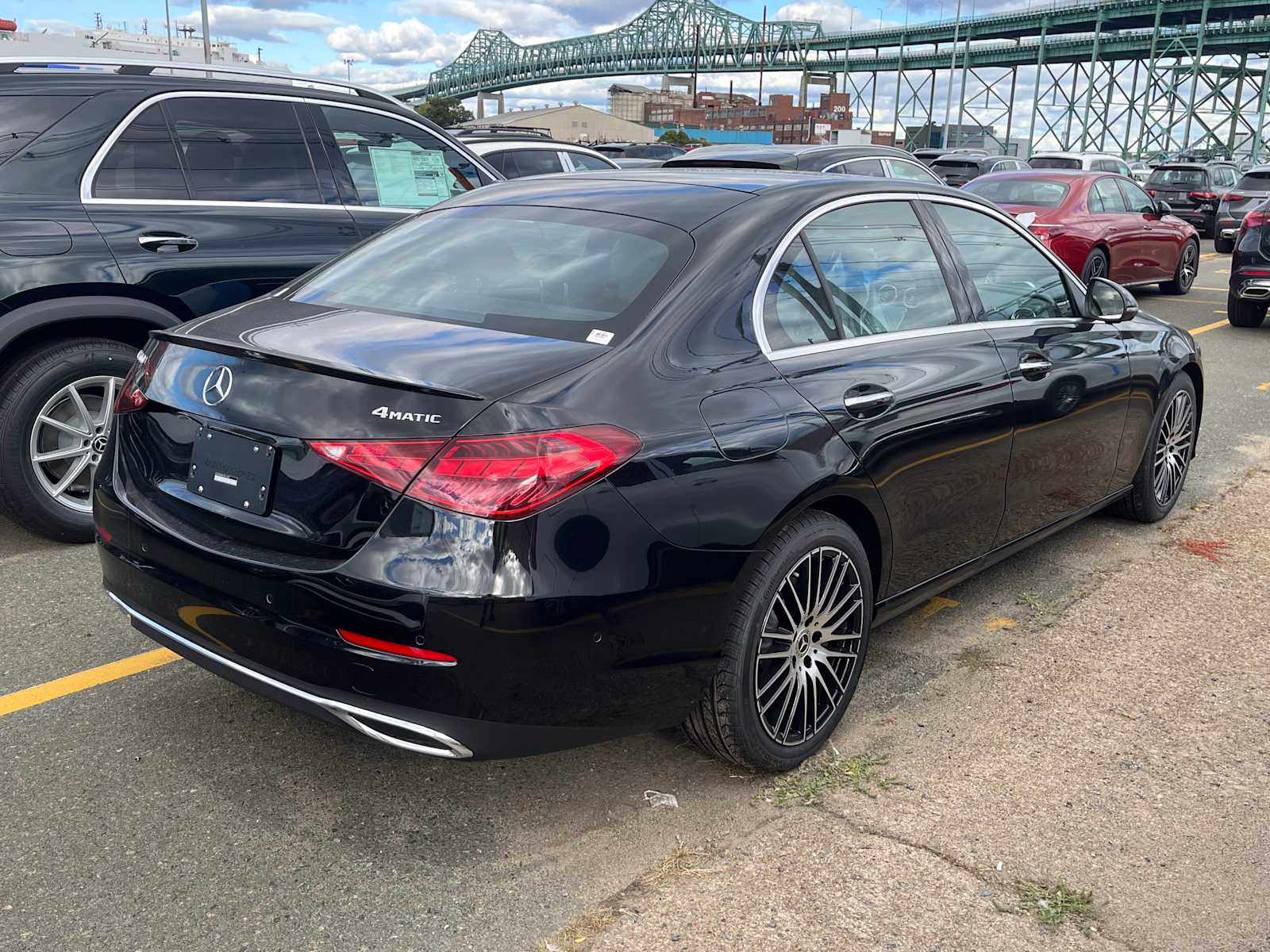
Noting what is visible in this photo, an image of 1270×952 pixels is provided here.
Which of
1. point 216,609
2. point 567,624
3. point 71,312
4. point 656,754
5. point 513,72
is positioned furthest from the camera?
point 513,72

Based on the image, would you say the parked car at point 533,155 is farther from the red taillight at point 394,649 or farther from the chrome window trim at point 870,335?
the red taillight at point 394,649

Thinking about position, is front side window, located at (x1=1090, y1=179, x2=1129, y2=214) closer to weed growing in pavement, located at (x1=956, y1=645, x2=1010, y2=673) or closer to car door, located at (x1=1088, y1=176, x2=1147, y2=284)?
car door, located at (x1=1088, y1=176, x2=1147, y2=284)

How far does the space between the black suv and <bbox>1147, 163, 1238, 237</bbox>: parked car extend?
908 inches

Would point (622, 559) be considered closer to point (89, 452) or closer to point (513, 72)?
point (89, 452)

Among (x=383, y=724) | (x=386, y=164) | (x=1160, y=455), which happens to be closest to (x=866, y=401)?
(x=383, y=724)

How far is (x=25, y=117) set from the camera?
467 cm

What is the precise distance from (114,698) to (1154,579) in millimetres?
3893

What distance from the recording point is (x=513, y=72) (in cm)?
18450

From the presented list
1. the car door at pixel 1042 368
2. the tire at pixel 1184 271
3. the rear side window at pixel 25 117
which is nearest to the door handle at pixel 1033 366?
the car door at pixel 1042 368

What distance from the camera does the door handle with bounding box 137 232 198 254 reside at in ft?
15.6

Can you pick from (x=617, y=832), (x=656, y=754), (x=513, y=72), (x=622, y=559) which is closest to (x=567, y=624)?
(x=622, y=559)

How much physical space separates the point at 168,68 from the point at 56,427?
1.79 meters

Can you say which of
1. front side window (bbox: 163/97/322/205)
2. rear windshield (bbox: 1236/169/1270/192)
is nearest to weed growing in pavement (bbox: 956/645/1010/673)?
front side window (bbox: 163/97/322/205)

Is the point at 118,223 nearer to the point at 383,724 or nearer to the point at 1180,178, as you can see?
the point at 383,724
